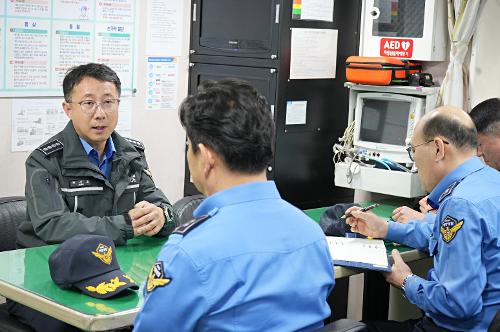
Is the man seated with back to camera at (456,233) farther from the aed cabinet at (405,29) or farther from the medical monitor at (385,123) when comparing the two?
the aed cabinet at (405,29)

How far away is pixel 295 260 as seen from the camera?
176cm

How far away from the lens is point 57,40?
13.3ft

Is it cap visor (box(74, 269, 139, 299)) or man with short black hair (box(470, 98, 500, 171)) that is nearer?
cap visor (box(74, 269, 139, 299))

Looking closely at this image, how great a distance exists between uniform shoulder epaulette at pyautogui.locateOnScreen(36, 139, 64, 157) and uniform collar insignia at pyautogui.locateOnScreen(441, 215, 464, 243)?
1419mm

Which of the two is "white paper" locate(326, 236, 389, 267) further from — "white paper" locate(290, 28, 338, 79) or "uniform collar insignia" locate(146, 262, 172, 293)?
"white paper" locate(290, 28, 338, 79)

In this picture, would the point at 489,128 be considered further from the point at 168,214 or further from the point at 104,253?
the point at 104,253

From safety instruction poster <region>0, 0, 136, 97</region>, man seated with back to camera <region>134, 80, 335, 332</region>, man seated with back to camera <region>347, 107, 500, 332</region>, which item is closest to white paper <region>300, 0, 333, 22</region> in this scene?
safety instruction poster <region>0, 0, 136, 97</region>

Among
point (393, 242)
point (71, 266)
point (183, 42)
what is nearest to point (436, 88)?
point (393, 242)

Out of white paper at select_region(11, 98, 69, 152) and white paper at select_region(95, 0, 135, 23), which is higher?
white paper at select_region(95, 0, 135, 23)

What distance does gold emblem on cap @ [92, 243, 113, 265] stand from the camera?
238 cm

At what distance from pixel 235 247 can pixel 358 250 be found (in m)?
1.32

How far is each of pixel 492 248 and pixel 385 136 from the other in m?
1.60

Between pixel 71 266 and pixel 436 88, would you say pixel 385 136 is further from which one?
pixel 71 266

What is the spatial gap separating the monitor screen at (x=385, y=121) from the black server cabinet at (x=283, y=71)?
14.5 inches
